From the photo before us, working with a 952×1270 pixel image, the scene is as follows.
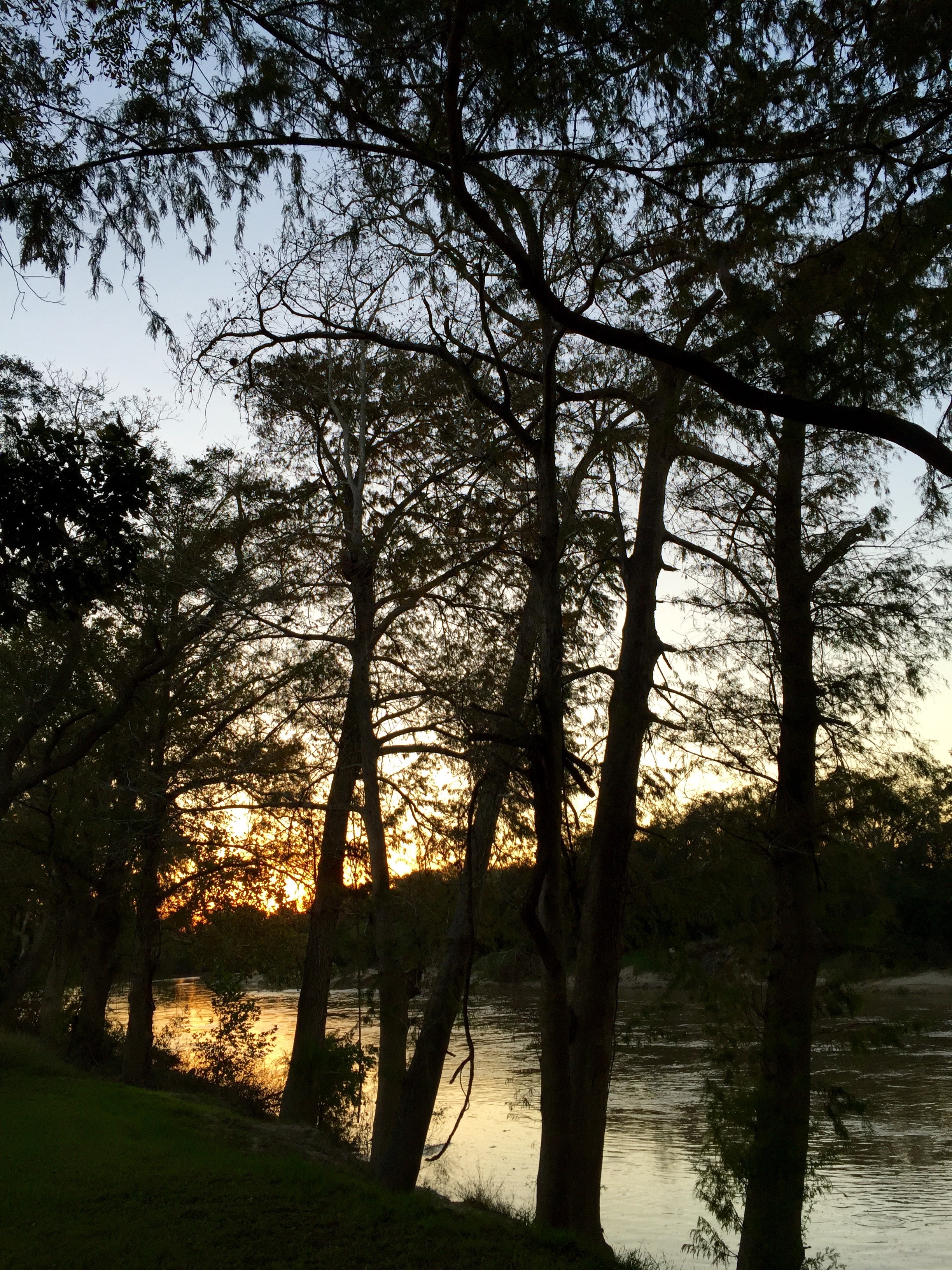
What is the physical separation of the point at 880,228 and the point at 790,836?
223 inches

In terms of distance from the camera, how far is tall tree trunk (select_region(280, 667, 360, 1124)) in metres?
14.4

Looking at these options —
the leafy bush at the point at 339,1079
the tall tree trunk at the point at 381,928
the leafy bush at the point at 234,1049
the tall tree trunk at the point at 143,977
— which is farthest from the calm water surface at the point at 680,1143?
the tall tree trunk at the point at 143,977

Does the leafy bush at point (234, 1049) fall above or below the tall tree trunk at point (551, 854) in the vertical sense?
below

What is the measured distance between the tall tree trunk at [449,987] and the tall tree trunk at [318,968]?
9.07 feet

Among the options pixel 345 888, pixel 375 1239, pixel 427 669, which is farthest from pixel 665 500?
pixel 375 1239

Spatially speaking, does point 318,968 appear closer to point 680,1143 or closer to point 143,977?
point 143,977

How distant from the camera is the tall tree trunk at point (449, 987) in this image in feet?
32.6

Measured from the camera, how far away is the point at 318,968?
1545cm

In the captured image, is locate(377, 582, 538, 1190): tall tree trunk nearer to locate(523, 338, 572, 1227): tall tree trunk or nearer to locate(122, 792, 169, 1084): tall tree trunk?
locate(523, 338, 572, 1227): tall tree trunk

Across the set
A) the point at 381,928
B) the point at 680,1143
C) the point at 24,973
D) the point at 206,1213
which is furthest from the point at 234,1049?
the point at 206,1213

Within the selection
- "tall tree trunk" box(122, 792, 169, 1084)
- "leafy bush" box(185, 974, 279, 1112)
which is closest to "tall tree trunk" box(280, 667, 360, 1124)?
"tall tree trunk" box(122, 792, 169, 1084)

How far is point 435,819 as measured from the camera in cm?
1251

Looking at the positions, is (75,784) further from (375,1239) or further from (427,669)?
(375,1239)

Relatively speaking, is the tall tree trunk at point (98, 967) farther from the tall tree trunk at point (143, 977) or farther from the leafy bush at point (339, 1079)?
the leafy bush at point (339, 1079)
